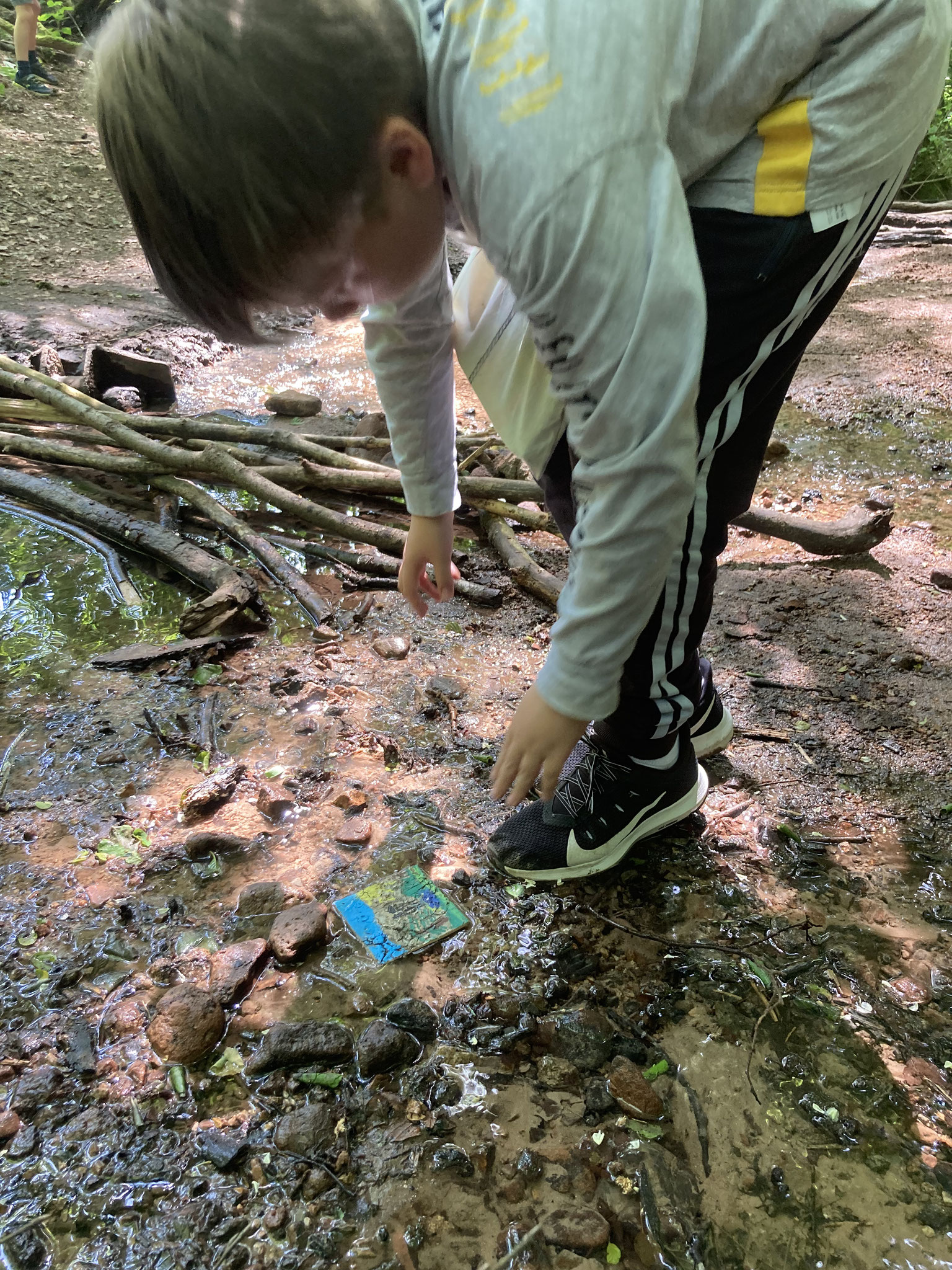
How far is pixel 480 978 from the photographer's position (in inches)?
56.8

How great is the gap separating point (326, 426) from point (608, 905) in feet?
9.51

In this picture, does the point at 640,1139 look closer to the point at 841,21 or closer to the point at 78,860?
the point at 78,860

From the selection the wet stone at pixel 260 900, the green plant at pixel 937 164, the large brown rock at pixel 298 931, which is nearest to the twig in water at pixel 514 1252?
the large brown rock at pixel 298 931

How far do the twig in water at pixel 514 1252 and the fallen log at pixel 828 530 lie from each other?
2.11 meters

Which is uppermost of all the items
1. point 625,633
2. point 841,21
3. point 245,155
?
point 841,21

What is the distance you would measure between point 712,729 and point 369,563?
1.28 m

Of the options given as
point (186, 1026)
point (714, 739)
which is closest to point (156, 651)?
point (186, 1026)

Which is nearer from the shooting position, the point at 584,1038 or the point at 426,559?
the point at 584,1038

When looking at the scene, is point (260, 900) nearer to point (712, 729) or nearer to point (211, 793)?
point (211, 793)

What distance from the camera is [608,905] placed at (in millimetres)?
1603

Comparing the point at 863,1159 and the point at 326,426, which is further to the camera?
the point at 326,426

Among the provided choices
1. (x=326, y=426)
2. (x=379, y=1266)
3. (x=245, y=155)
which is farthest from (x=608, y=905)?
(x=326, y=426)

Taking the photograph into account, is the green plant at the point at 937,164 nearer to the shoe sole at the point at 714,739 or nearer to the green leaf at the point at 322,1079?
the shoe sole at the point at 714,739

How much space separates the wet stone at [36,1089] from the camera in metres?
1.22
